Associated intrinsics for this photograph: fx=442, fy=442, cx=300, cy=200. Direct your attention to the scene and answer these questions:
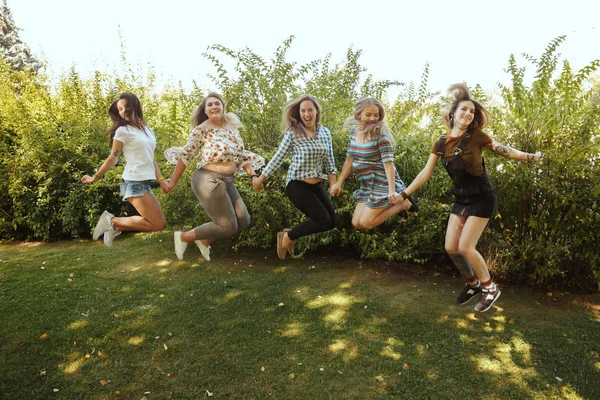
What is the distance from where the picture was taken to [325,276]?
20.1ft

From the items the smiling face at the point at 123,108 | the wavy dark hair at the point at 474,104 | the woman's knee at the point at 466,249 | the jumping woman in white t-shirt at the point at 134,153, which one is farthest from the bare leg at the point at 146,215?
the wavy dark hair at the point at 474,104

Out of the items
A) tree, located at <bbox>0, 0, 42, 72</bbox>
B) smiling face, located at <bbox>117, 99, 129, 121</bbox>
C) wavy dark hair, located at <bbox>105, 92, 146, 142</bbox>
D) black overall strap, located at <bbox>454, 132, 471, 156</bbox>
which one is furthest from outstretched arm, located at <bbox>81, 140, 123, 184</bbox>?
tree, located at <bbox>0, 0, 42, 72</bbox>

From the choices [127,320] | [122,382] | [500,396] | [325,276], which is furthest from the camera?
[325,276]

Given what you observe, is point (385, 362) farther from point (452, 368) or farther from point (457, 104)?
point (457, 104)

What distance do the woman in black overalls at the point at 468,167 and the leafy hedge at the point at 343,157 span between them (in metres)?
1.43

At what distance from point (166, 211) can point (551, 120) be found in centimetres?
547

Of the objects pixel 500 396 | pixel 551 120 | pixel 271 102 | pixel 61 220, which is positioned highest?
pixel 271 102

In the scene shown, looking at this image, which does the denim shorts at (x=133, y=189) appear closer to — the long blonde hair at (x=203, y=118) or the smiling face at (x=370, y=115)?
the long blonde hair at (x=203, y=118)

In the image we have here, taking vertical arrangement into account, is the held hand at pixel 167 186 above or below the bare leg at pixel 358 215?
above

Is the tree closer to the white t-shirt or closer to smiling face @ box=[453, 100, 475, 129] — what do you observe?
the white t-shirt

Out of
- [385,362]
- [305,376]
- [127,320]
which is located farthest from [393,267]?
[127,320]

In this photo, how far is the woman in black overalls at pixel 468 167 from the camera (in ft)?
12.6

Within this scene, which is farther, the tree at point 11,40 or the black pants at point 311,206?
the tree at point 11,40

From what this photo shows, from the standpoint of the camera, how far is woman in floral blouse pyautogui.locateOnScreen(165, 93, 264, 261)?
4383mm
